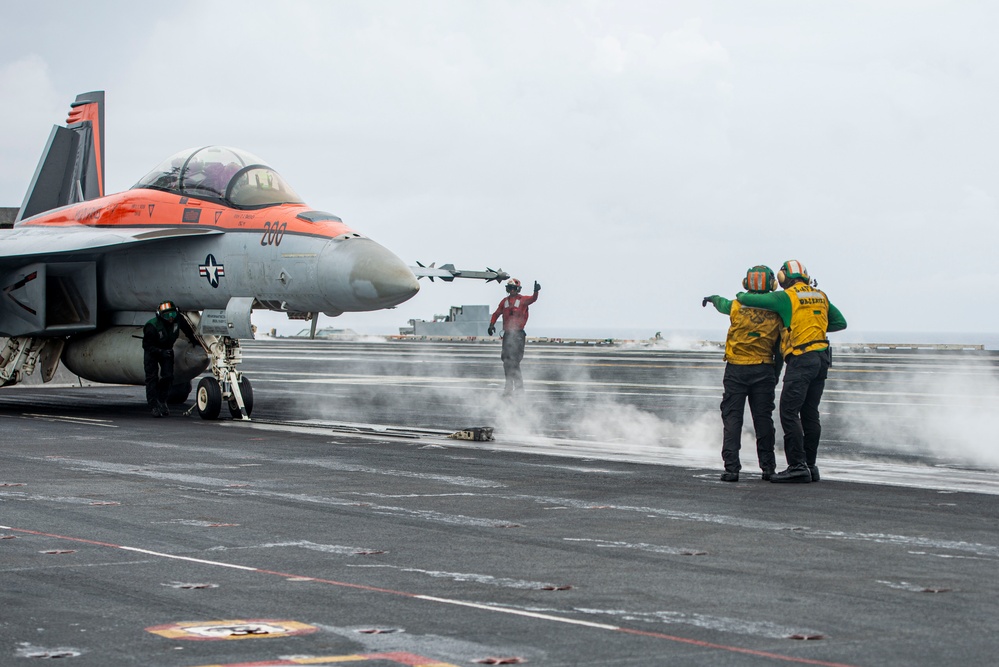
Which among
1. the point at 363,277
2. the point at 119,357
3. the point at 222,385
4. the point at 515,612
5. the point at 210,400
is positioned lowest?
the point at 515,612

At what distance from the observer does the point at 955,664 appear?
201 inches

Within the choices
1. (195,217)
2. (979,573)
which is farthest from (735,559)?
(195,217)

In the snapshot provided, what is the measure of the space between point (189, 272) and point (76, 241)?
1934 millimetres

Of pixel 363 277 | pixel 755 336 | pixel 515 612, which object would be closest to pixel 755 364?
pixel 755 336

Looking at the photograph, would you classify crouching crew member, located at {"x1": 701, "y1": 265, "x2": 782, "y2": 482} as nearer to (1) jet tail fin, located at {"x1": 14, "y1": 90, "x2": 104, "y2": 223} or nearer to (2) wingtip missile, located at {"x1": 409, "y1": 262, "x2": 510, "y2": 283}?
(2) wingtip missile, located at {"x1": 409, "y1": 262, "x2": 510, "y2": 283}

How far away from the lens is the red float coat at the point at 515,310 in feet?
78.2

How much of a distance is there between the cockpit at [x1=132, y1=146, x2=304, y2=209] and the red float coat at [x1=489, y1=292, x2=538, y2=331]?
20.4 ft

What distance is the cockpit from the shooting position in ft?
60.8

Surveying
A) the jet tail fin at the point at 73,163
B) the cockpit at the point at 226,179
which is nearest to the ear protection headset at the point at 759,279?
the cockpit at the point at 226,179

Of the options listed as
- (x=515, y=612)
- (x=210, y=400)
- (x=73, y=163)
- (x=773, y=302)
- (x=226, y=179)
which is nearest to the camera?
(x=515, y=612)

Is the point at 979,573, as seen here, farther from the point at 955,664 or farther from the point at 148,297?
the point at 148,297

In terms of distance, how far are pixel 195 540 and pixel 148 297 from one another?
473 inches

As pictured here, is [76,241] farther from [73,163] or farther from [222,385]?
[73,163]

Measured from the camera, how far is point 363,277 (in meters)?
16.8
